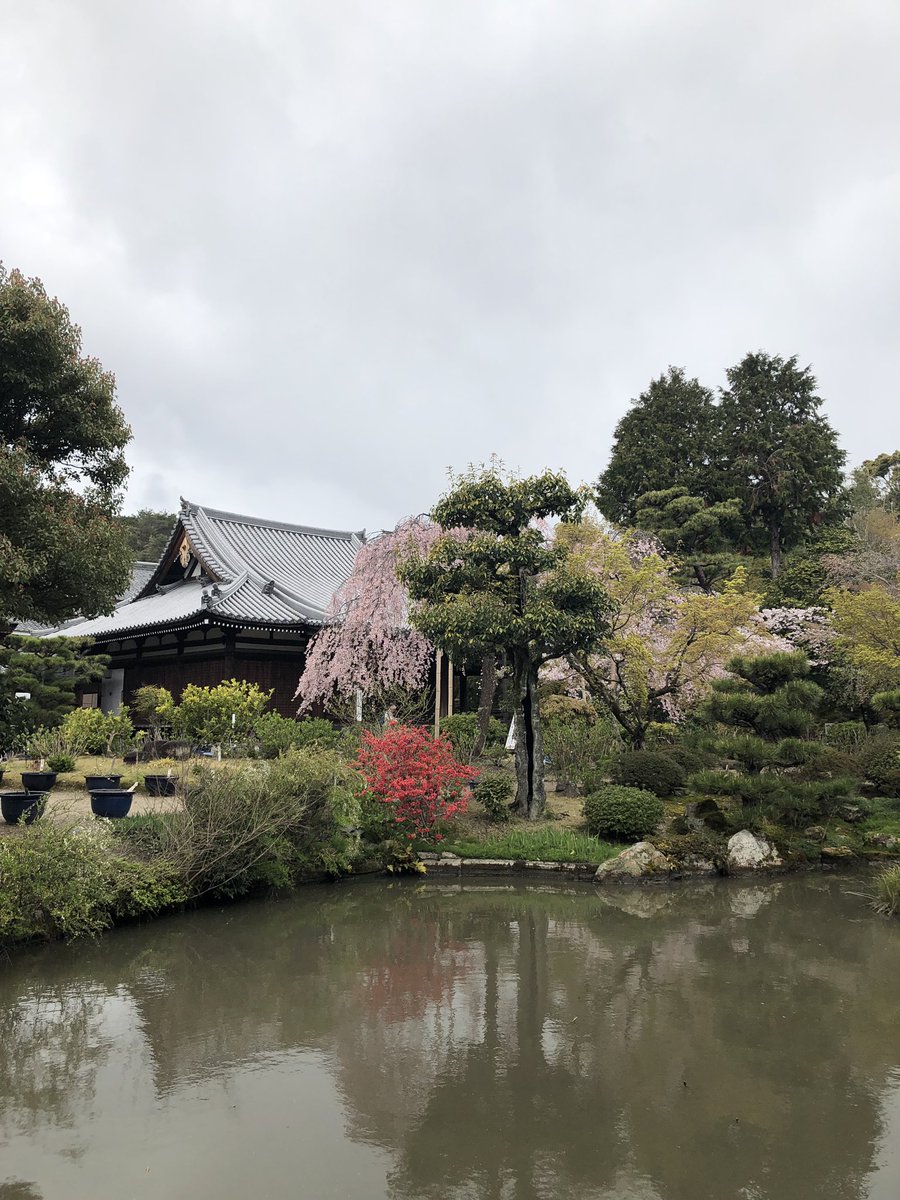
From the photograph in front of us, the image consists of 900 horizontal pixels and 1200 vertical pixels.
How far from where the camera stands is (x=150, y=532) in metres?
53.9

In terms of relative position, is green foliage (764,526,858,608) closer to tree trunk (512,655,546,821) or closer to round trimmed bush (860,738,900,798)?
round trimmed bush (860,738,900,798)

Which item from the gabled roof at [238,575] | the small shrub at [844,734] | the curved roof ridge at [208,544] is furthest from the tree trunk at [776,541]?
the curved roof ridge at [208,544]

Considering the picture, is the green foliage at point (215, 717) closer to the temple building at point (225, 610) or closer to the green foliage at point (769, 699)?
the temple building at point (225, 610)

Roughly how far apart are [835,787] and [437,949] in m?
7.78

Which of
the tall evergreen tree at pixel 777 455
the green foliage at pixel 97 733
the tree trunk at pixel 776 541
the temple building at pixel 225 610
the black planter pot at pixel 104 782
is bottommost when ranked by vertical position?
the black planter pot at pixel 104 782

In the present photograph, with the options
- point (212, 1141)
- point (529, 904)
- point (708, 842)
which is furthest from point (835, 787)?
point (212, 1141)

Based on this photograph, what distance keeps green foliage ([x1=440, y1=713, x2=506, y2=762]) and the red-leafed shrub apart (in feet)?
10.1

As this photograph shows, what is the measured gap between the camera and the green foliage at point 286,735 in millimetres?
15305

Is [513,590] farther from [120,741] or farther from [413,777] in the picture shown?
[120,741]

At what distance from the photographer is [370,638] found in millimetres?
18656

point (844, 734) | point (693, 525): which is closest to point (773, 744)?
point (844, 734)

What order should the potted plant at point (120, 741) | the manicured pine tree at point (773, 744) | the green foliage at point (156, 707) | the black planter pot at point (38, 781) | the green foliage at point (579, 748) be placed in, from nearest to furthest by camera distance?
the black planter pot at point (38, 781), the manicured pine tree at point (773, 744), the green foliage at point (579, 748), the potted plant at point (120, 741), the green foliage at point (156, 707)

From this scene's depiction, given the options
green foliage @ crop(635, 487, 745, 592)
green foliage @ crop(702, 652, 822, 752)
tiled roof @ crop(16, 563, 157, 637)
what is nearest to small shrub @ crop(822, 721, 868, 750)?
green foliage @ crop(702, 652, 822, 752)

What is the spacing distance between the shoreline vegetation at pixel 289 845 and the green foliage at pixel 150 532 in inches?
1509
